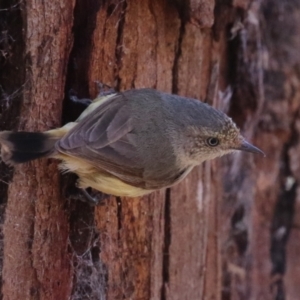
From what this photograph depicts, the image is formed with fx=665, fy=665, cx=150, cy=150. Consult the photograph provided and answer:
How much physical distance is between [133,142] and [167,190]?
1.97 feet

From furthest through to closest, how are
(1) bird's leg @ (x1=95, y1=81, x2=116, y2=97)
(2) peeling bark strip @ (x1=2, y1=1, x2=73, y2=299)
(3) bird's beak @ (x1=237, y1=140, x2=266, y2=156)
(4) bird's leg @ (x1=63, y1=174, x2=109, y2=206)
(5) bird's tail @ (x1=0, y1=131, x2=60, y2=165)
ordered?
(3) bird's beak @ (x1=237, y1=140, x2=266, y2=156)
(1) bird's leg @ (x1=95, y1=81, x2=116, y2=97)
(4) bird's leg @ (x1=63, y1=174, x2=109, y2=206)
(2) peeling bark strip @ (x1=2, y1=1, x2=73, y2=299)
(5) bird's tail @ (x1=0, y1=131, x2=60, y2=165)

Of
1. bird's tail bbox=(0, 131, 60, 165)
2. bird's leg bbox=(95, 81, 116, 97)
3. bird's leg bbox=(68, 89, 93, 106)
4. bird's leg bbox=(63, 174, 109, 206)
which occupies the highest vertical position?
bird's leg bbox=(95, 81, 116, 97)

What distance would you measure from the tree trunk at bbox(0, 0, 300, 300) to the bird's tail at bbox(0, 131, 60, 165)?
137mm

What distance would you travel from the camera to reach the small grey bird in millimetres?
3189

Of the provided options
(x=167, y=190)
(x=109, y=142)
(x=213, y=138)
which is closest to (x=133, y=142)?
(x=109, y=142)

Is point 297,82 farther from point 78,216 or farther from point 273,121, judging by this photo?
point 78,216

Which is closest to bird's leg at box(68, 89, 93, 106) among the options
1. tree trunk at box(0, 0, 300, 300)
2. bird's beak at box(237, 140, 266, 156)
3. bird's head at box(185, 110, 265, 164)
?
tree trunk at box(0, 0, 300, 300)

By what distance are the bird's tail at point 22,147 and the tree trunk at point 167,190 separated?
0.45 ft

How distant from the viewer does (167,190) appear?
3.88 meters

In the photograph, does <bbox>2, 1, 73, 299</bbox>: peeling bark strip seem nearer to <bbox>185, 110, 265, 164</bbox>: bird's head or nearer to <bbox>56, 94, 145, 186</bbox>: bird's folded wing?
<bbox>56, 94, 145, 186</bbox>: bird's folded wing

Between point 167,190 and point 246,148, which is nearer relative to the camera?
point 246,148

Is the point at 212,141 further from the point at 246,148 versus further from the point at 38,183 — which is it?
the point at 38,183

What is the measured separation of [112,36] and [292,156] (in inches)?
82.7

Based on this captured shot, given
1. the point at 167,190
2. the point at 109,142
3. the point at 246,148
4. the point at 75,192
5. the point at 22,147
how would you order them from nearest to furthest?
the point at 22,147
the point at 109,142
the point at 75,192
the point at 246,148
the point at 167,190
